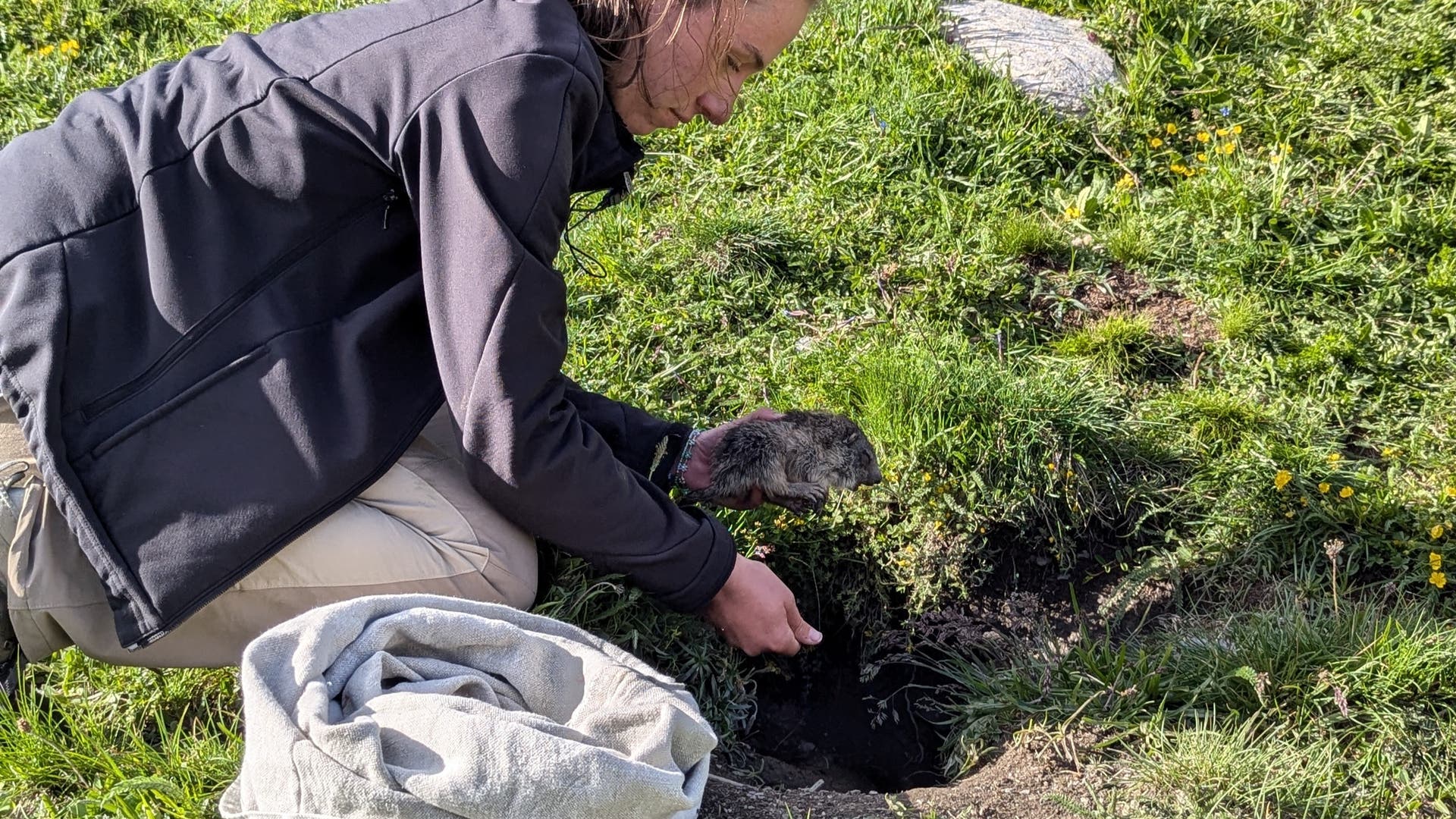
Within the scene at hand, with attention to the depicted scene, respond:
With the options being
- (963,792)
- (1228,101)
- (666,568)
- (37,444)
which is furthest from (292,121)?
(1228,101)

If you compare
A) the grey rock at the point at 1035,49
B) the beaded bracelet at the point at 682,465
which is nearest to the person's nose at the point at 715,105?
the beaded bracelet at the point at 682,465

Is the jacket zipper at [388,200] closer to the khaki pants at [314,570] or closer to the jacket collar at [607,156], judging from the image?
the jacket collar at [607,156]

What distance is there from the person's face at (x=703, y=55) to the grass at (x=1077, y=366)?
1.03m

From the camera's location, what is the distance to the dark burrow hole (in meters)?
3.66

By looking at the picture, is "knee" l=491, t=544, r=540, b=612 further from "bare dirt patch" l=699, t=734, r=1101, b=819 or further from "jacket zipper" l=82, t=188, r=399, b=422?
"jacket zipper" l=82, t=188, r=399, b=422

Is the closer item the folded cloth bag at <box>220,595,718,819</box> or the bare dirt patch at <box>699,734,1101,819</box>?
the folded cloth bag at <box>220,595,718,819</box>

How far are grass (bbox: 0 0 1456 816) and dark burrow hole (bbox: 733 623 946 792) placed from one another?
0.14 m

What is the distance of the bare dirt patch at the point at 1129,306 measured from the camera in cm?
456

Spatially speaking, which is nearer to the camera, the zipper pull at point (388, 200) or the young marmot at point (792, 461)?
the zipper pull at point (388, 200)

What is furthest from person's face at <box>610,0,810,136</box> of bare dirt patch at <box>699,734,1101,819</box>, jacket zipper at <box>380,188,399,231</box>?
bare dirt patch at <box>699,734,1101,819</box>

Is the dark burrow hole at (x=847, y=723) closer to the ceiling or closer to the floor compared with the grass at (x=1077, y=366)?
closer to the floor

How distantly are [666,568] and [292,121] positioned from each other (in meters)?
1.39

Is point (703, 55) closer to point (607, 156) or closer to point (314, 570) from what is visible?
point (607, 156)

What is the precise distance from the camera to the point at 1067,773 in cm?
309
